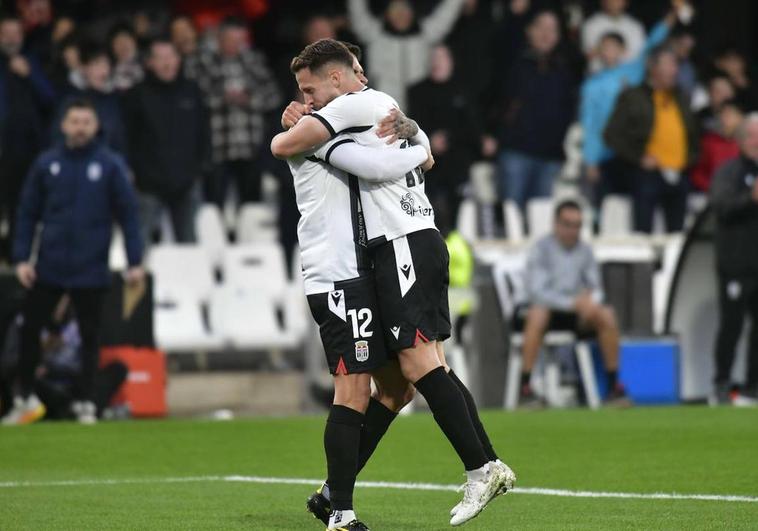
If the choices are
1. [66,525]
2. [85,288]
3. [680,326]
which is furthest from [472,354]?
[66,525]

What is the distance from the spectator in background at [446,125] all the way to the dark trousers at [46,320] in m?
5.46

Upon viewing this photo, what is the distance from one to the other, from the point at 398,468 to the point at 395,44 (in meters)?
9.61

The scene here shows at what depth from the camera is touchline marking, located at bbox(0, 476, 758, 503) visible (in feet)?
28.4

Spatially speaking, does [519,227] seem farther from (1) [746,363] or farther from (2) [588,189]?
(1) [746,363]

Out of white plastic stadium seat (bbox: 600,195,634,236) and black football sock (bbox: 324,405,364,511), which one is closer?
black football sock (bbox: 324,405,364,511)

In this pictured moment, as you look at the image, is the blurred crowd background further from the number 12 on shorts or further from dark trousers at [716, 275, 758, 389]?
the number 12 on shorts

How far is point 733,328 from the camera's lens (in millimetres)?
16047

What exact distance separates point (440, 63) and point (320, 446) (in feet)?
25.6

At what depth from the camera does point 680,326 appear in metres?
17.3

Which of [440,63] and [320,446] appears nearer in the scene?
[320,446]

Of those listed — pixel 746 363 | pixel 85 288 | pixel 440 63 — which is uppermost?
pixel 440 63

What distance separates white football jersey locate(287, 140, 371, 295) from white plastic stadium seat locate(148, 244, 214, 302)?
35.5 ft

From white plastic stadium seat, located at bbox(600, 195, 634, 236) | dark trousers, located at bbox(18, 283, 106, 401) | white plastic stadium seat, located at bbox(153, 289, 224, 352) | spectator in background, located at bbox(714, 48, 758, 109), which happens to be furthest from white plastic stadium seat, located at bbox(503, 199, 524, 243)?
dark trousers, located at bbox(18, 283, 106, 401)

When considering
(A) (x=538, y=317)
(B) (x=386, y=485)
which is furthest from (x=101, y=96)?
(B) (x=386, y=485)
